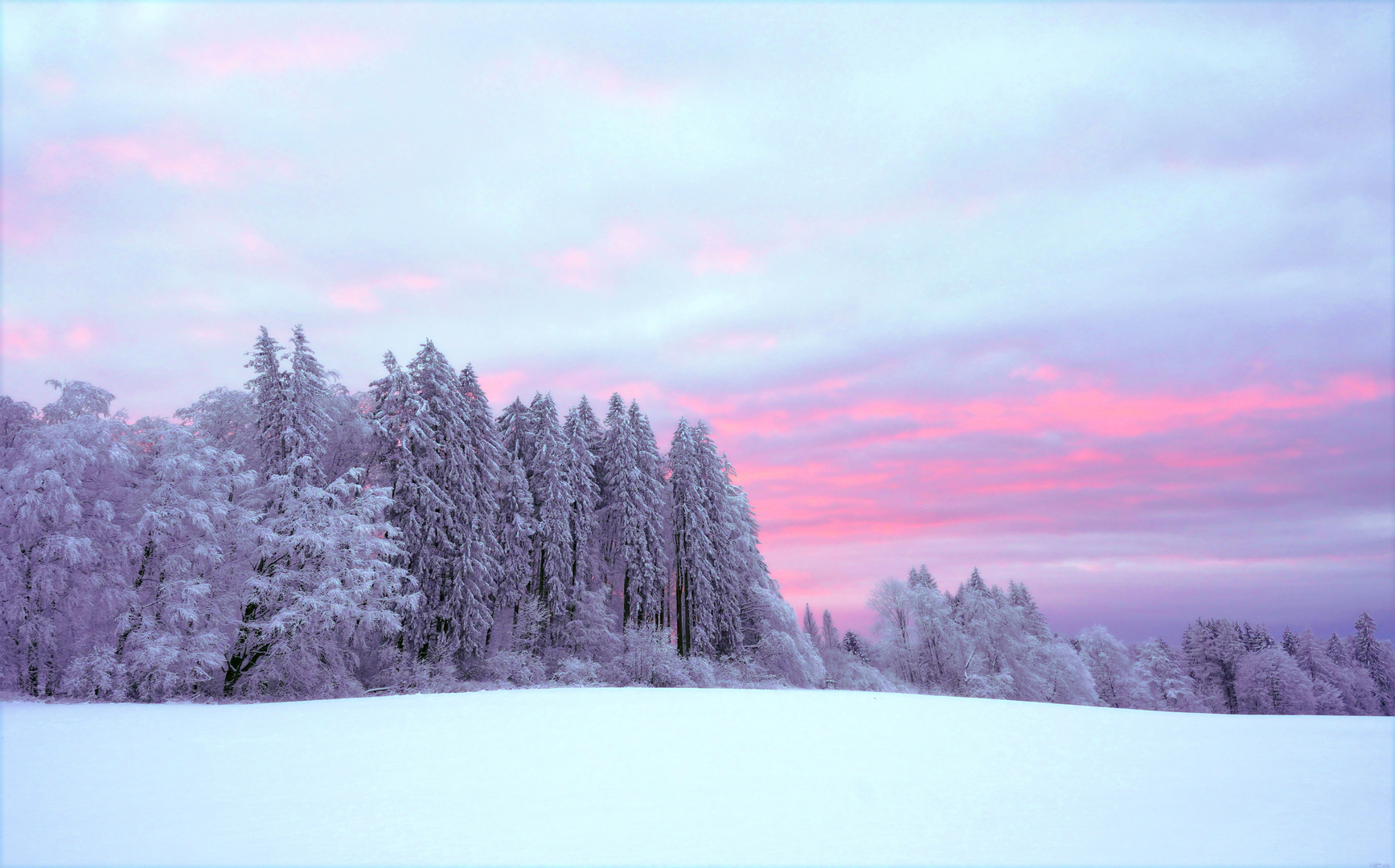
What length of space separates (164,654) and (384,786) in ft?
54.9

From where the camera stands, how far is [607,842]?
6.54 metres

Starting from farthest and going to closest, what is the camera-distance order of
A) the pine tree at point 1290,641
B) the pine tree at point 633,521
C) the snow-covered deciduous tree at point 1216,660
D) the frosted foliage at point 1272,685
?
the pine tree at point 1290,641 < the snow-covered deciduous tree at point 1216,660 < the frosted foliage at point 1272,685 < the pine tree at point 633,521

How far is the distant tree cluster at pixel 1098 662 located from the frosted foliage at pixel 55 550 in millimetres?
40319

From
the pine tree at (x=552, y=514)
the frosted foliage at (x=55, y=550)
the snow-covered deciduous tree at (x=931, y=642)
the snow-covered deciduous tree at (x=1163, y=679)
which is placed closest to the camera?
the frosted foliage at (x=55, y=550)

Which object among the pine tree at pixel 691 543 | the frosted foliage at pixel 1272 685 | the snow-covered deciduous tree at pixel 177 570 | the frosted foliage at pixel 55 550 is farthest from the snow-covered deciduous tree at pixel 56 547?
the frosted foliage at pixel 1272 685

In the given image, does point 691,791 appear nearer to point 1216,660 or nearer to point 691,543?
point 691,543

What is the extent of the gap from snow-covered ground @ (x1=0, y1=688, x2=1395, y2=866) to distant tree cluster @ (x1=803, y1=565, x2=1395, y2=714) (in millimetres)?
36307

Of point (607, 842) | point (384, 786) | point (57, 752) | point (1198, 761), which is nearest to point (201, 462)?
point (57, 752)

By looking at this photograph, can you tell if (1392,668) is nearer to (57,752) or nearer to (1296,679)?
(1296,679)

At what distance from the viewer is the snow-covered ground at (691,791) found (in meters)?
6.37

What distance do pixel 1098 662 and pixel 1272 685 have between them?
44.9 feet

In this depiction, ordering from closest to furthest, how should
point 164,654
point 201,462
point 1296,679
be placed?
1. point 164,654
2. point 201,462
3. point 1296,679

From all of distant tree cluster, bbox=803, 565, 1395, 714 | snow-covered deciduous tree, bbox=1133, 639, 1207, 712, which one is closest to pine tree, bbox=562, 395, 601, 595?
distant tree cluster, bbox=803, 565, 1395, 714

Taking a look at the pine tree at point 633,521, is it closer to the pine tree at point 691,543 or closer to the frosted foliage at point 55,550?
the pine tree at point 691,543
